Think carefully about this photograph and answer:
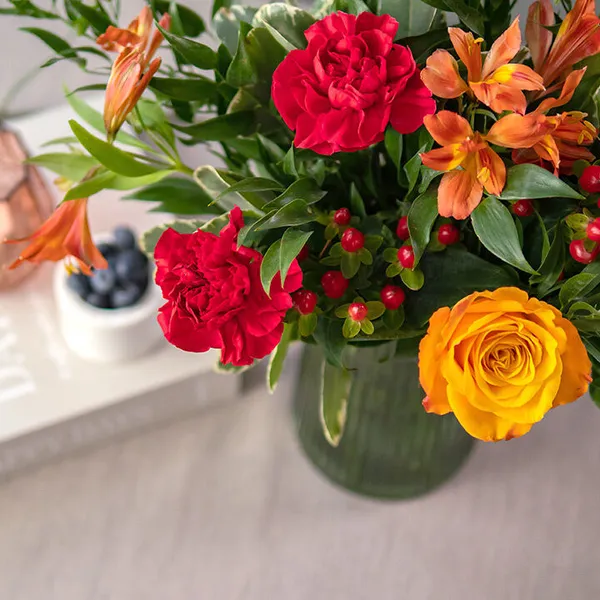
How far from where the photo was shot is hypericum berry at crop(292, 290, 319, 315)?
37 centimetres

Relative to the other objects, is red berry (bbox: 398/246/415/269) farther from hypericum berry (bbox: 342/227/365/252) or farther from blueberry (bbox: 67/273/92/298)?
blueberry (bbox: 67/273/92/298)

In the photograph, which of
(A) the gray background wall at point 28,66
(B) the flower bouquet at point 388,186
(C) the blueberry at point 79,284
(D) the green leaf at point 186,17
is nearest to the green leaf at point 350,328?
(B) the flower bouquet at point 388,186

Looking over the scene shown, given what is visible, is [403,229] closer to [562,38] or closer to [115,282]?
[562,38]

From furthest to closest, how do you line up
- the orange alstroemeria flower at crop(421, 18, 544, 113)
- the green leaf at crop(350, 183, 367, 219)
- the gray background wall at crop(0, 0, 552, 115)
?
the gray background wall at crop(0, 0, 552, 115) < the green leaf at crop(350, 183, 367, 219) < the orange alstroemeria flower at crop(421, 18, 544, 113)

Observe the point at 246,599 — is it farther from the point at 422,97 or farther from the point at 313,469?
the point at 422,97

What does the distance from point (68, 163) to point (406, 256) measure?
0.22 m

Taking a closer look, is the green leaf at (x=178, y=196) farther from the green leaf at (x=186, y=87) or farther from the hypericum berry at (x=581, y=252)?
the hypericum berry at (x=581, y=252)

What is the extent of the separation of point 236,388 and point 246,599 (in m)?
0.18

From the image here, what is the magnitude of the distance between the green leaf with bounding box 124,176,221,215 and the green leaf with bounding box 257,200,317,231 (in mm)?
139

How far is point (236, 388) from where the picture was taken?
71cm

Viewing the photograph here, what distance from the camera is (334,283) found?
0.39m

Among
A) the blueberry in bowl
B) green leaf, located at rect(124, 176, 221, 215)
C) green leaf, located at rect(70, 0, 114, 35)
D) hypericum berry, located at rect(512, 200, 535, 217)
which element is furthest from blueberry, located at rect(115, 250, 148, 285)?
hypericum berry, located at rect(512, 200, 535, 217)

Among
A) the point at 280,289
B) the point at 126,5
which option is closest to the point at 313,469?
the point at 280,289

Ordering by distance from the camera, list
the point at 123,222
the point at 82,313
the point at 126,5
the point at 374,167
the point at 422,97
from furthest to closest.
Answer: the point at 126,5 → the point at 123,222 → the point at 82,313 → the point at 374,167 → the point at 422,97
